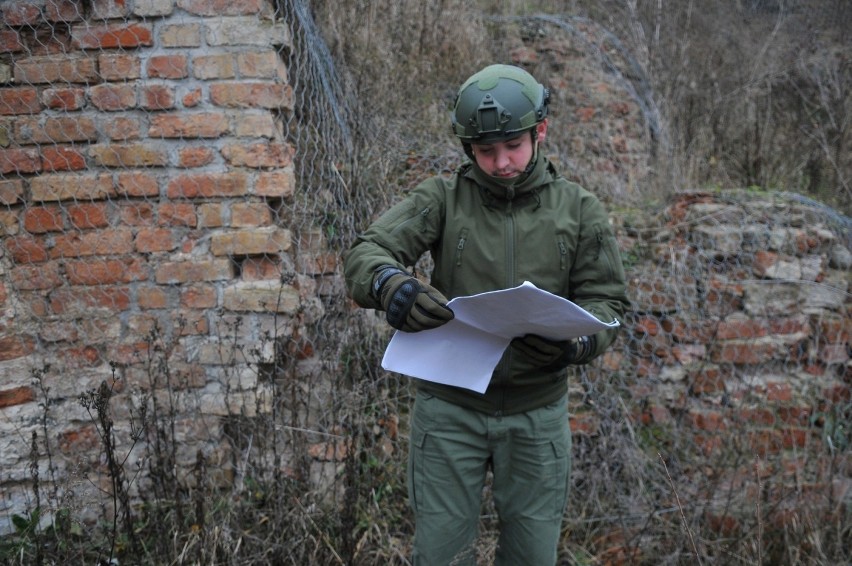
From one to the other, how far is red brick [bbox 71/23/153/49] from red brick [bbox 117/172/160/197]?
21.8 inches

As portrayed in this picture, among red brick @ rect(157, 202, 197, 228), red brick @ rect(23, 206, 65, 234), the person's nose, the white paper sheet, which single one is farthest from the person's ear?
red brick @ rect(23, 206, 65, 234)

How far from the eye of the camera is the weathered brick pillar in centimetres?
278

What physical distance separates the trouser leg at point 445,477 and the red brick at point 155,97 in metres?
1.77

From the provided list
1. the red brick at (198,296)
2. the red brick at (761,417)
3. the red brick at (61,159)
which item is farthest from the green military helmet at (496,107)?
the red brick at (761,417)

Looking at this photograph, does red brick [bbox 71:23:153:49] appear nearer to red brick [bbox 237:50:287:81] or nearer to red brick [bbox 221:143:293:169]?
red brick [bbox 237:50:287:81]

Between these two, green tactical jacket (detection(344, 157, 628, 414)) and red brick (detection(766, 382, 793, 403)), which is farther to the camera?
red brick (detection(766, 382, 793, 403))

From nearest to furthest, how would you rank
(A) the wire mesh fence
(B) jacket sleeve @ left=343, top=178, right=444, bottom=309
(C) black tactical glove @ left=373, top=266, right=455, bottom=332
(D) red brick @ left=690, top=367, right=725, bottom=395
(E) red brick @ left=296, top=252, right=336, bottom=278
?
(C) black tactical glove @ left=373, top=266, right=455, bottom=332
(B) jacket sleeve @ left=343, top=178, right=444, bottom=309
(A) the wire mesh fence
(E) red brick @ left=296, top=252, right=336, bottom=278
(D) red brick @ left=690, top=367, right=725, bottom=395

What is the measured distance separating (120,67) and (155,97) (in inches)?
7.8

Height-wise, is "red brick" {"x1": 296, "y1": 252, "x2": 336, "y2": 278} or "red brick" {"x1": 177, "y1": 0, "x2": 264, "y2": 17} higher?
"red brick" {"x1": 177, "y1": 0, "x2": 264, "y2": 17}

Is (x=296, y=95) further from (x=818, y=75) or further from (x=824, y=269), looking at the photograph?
(x=818, y=75)

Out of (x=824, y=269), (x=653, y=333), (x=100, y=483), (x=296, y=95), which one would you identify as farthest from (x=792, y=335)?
(x=100, y=483)

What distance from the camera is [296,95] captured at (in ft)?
10.1

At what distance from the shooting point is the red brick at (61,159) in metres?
2.79

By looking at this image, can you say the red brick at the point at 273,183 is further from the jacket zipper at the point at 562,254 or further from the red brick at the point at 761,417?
the red brick at the point at 761,417
